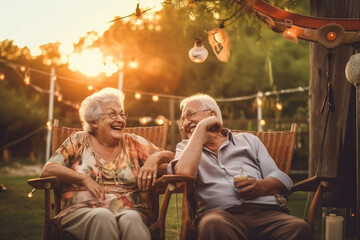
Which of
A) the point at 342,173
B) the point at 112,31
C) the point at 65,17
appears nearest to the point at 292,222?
the point at 342,173

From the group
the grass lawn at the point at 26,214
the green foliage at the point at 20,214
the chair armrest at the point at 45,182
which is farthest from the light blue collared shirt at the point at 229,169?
the green foliage at the point at 20,214

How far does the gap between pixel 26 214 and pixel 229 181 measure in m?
3.02

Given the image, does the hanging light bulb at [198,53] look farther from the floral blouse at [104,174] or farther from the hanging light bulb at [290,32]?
the floral blouse at [104,174]

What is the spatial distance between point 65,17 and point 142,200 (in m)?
5.28

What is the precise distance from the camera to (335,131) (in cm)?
398

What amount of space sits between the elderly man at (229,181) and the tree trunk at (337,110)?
1.29m

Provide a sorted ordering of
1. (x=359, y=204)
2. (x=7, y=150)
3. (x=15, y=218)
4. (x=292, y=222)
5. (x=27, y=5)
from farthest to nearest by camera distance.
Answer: (x=7, y=150) < (x=27, y=5) < (x=15, y=218) < (x=359, y=204) < (x=292, y=222)

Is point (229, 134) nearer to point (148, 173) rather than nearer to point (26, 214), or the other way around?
point (148, 173)

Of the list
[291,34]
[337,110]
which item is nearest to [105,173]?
[291,34]

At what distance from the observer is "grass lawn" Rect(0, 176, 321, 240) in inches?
153

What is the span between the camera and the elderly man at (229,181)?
221 centimetres

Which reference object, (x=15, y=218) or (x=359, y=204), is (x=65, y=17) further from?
(x=359, y=204)

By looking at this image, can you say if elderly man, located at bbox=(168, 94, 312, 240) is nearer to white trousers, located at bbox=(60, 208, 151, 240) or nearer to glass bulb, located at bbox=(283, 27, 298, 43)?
white trousers, located at bbox=(60, 208, 151, 240)

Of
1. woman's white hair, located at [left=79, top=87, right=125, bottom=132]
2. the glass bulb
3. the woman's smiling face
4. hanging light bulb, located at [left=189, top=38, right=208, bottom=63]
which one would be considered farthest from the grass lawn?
the glass bulb
